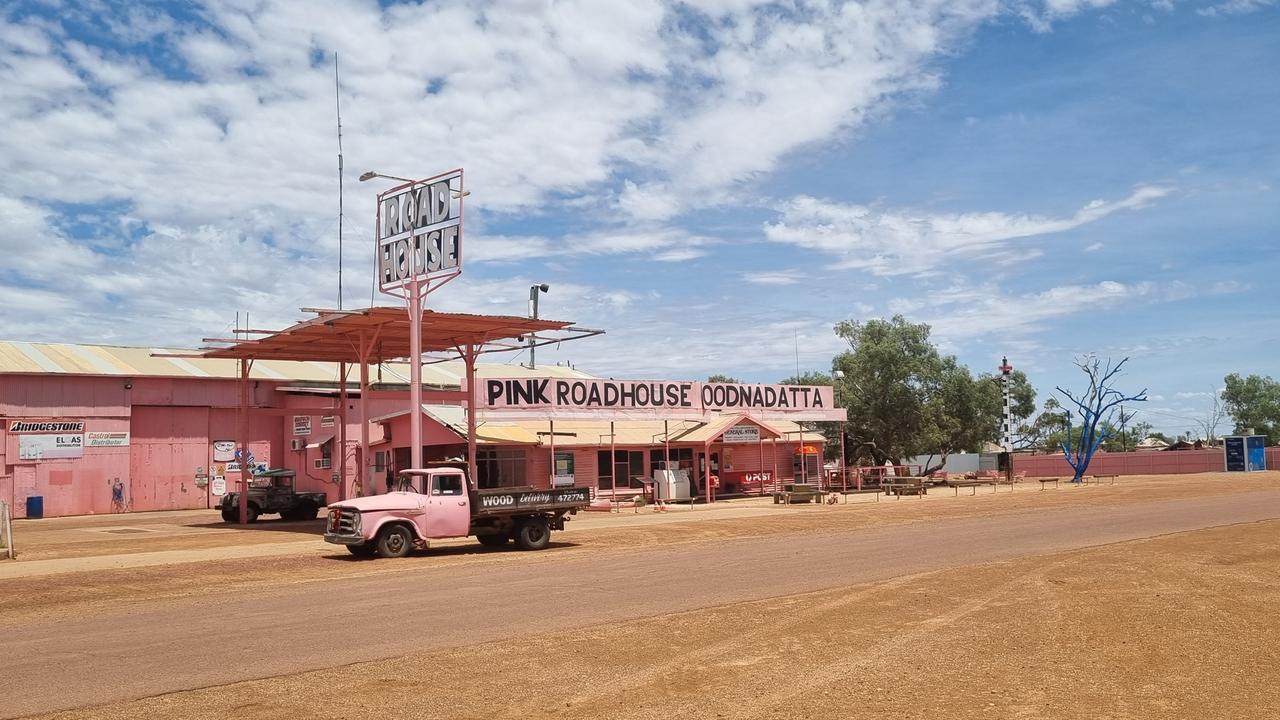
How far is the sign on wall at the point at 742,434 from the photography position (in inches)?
1767

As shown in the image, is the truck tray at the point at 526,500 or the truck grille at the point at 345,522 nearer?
the truck grille at the point at 345,522

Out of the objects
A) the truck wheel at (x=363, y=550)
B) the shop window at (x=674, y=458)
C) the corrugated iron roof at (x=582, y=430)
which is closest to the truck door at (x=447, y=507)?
the truck wheel at (x=363, y=550)

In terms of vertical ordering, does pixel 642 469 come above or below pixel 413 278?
below

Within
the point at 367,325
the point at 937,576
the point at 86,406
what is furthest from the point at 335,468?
the point at 937,576

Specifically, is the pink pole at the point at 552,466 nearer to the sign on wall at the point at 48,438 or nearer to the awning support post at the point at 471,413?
the awning support post at the point at 471,413

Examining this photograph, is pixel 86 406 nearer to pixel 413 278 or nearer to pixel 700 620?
pixel 413 278

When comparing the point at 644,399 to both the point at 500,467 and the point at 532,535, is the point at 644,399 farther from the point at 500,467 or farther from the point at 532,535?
the point at 532,535

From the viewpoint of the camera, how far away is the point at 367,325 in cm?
3027

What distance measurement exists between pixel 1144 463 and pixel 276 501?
61773 mm

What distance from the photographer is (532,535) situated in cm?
2348

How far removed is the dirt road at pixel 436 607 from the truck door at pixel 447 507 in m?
2.30

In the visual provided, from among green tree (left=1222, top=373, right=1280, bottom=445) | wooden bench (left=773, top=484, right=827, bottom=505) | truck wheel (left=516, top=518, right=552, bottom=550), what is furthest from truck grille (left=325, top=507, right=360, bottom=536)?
green tree (left=1222, top=373, right=1280, bottom=445)

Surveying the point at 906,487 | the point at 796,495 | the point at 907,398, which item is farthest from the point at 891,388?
the point at 796,495

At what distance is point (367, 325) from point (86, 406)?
825 inches
